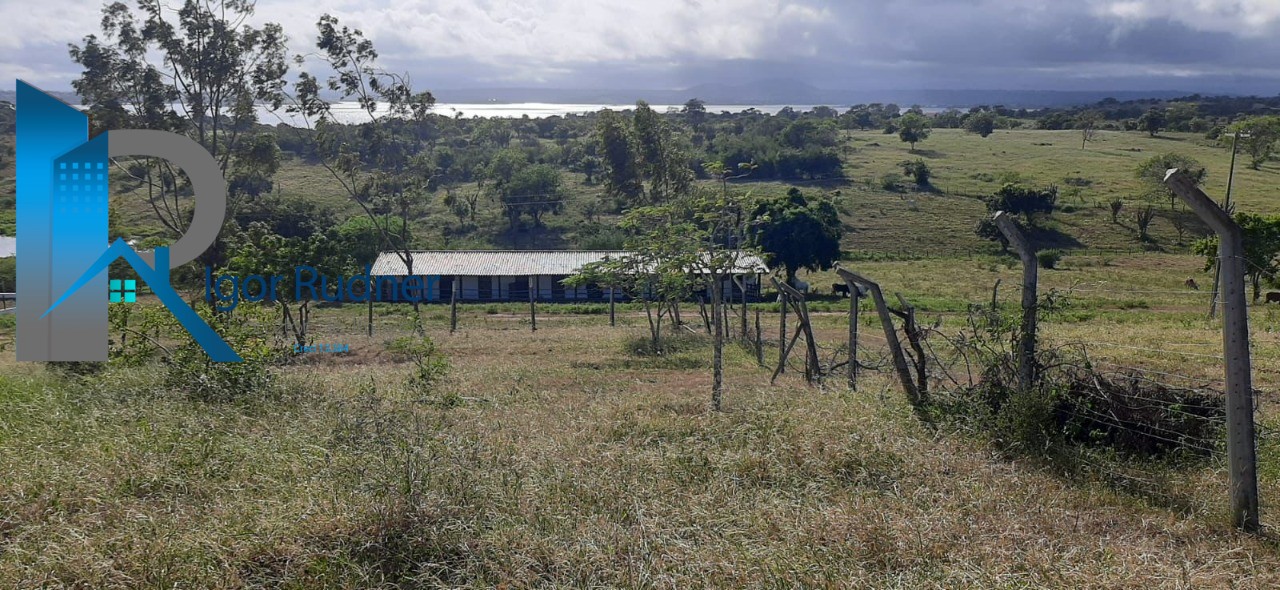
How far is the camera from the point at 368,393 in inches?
361

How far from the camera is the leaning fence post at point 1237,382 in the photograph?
16.7 ft

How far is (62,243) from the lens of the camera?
49.1ft

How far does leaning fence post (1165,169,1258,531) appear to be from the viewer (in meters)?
5.09

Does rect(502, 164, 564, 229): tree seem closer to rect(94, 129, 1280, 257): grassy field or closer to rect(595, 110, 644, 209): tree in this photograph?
rect(94, 129, 1280, 257): grassy field

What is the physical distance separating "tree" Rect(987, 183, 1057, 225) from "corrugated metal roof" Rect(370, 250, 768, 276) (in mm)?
25189

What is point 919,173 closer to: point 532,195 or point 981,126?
point 532,195

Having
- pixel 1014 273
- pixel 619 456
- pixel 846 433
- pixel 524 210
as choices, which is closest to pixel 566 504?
pixel 619 456

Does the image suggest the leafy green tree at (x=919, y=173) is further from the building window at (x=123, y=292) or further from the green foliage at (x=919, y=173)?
the building window at (x=123, y=292)

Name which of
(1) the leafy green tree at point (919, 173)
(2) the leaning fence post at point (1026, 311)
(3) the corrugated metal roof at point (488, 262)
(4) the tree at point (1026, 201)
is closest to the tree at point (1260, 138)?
(1) the leafy green tree at point (919, 173)

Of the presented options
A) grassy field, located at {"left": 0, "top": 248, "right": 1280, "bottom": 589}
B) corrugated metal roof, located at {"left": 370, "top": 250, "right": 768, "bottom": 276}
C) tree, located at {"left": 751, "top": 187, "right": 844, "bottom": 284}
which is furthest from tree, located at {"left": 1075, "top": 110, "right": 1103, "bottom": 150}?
grassy field, located at {"left": 0, "top": 248, "right": 1280, "bottom": 589}

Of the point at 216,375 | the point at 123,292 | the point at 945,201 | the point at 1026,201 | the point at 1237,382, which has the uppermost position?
the point at 945,201

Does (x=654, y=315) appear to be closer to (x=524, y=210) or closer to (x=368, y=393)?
(x=368, y=393)

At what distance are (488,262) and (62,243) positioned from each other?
2053 centimetres

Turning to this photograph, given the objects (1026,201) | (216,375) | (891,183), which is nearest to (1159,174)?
(1026,201)
